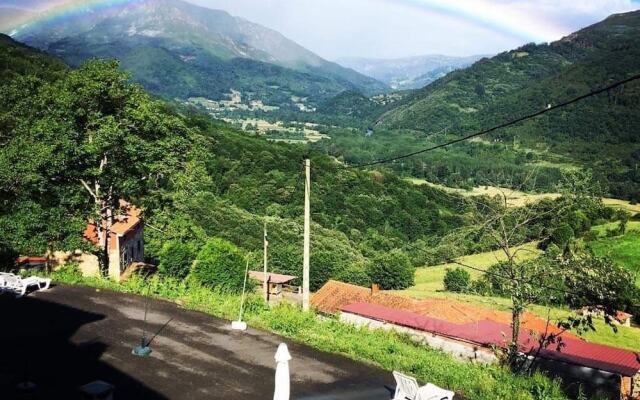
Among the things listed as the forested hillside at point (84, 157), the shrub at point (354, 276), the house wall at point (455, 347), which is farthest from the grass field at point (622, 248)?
the forested hillside at point (84, 157)

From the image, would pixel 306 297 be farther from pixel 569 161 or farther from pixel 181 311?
pixel 569 161

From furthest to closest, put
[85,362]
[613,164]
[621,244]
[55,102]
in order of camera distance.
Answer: [613,164] → [621,244] → [55,102] → [85,362]

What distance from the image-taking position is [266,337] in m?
11.9

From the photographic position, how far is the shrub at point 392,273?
180ft

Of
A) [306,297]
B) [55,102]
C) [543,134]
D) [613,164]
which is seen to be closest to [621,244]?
[306,297]

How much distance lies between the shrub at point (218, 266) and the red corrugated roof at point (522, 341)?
11756mm

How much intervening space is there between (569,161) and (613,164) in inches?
444

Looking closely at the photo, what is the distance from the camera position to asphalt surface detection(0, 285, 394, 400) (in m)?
8.88

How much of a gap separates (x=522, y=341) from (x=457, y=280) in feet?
106

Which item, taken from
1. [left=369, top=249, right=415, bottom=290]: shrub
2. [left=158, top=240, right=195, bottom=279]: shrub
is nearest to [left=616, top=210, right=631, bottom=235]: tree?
[left=369, top=249, right=415, bottom=290]: shrub

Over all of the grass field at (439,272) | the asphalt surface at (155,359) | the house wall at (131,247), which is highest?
the asphalt surface at (155,359)

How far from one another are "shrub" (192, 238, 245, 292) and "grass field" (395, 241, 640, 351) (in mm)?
16201

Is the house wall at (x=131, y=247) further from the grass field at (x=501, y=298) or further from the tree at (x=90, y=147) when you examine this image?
the grass field at (x=501, y=298)

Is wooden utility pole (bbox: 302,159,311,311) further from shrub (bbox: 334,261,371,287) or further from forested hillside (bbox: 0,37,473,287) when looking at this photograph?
shrub (bbox: 334,261,371,287)
